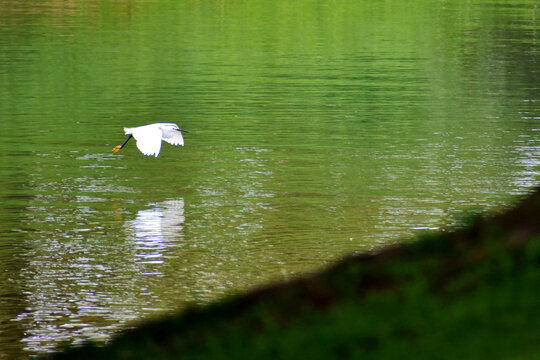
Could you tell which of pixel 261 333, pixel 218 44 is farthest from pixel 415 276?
pixel 218 44

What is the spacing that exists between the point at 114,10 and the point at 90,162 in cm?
4903

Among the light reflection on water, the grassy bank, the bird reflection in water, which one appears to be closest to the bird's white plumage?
the bird reflection in water

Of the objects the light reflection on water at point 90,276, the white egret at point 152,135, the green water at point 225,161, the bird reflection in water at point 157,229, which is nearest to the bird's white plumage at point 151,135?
the white egret at point 152,135

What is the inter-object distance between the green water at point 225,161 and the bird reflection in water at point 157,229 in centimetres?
5

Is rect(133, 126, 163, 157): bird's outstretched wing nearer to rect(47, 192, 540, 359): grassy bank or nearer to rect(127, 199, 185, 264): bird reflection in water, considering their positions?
rect(127, 199, 185, 264): bird reflection in water

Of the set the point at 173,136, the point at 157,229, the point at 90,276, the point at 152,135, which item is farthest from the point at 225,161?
the point at 90,276

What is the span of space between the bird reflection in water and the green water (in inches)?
2.0

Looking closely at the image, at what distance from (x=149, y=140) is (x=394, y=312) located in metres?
16.3

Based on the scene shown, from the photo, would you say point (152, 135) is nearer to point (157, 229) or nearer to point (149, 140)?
point (149, 140)

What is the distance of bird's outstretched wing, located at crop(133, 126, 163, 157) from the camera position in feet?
69.3

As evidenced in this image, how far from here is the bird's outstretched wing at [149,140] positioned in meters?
21.1

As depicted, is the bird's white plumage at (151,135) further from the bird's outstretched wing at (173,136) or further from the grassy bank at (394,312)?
the grassy bank at (394,312)

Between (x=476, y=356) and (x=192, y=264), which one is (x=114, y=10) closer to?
(x=192, y=264)

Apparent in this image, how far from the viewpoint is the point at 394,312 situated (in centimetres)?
518
